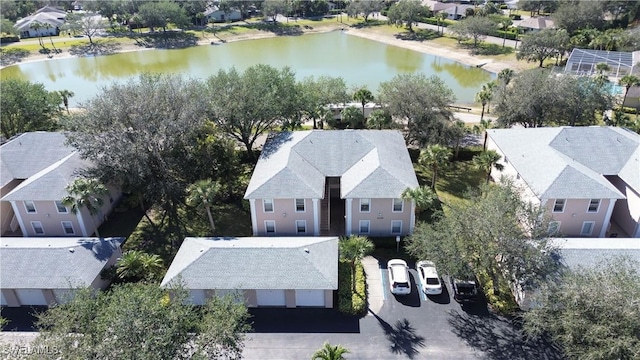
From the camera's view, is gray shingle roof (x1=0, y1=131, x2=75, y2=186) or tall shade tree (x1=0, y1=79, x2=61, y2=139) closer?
gray shingle roof (x1=0, y1=131, x2=75, y2=186)

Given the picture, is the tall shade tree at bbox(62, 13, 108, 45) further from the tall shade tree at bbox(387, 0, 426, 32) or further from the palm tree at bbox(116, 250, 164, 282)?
the palm tree at bbox(116, 250, 164, 282)

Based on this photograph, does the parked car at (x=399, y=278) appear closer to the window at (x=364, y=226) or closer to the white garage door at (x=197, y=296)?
the window at (x=364, y=226)

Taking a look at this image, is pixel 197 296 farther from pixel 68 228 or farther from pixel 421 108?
pixel 421 108

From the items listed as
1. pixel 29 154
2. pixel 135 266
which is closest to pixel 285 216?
pixel 135 266

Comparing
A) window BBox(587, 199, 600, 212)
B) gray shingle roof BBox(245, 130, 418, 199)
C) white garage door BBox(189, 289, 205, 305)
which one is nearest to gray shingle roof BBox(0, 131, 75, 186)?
gray shingle roof BBox(245, 130, 418, 199)

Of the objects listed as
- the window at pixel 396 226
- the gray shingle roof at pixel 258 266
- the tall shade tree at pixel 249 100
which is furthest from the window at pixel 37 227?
the window at pixel 396 226

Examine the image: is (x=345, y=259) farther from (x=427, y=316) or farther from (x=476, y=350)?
(x=476, y=350)
